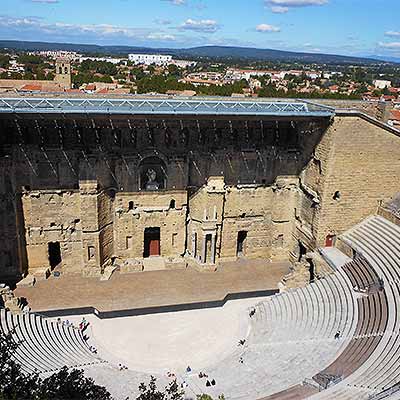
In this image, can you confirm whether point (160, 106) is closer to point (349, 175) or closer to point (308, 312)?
point (349, 175)

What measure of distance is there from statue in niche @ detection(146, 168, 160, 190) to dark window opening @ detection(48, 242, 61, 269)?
621 centimetres

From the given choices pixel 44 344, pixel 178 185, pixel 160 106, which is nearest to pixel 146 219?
pixel 178 185

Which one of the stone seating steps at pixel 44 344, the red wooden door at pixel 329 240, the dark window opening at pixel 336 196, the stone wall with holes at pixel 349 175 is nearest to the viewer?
the stone seating steps at pixel 44 344

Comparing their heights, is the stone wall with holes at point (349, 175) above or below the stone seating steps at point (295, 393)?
above

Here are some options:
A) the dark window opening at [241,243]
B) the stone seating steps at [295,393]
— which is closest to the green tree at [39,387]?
the stone seating steps at [295,393]

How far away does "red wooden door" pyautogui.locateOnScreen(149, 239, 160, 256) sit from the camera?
28.5 meters

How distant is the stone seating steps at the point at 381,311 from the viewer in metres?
15.4

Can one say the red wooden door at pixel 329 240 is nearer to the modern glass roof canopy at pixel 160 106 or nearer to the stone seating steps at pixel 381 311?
the stone seating steps at pixel 381 311

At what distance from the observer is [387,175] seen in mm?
25484

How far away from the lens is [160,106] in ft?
79.4

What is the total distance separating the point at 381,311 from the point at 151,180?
1385 centimetres

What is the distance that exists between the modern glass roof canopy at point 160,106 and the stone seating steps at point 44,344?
9681mm

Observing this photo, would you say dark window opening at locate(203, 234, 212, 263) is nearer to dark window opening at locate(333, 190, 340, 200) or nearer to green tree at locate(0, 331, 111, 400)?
dark window opening at locate(333, 190, 340, 200)

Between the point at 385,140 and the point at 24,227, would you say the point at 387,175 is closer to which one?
the point at 385,140
